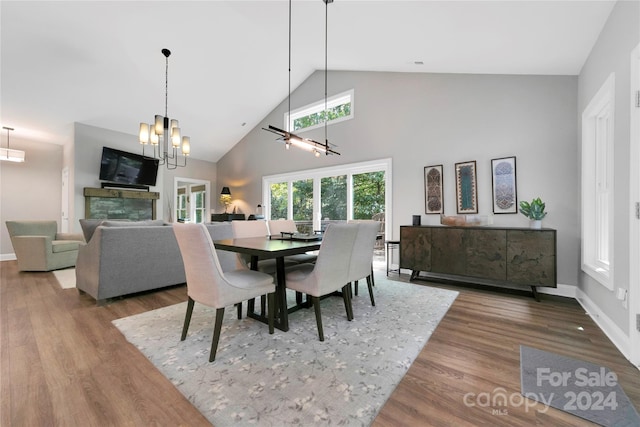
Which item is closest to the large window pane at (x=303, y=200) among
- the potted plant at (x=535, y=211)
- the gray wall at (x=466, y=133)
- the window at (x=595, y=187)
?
the gray wall at (x=466, y=133)

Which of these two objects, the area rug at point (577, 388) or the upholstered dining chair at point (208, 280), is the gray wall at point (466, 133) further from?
the upholstered dining chair at point (208, 280)

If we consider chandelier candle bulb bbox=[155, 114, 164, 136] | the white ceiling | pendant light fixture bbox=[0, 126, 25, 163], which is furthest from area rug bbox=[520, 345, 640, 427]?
pendant light fixture bbox=[0, 126, 25, 163]

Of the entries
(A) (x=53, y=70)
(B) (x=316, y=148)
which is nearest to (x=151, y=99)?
(A) (x=53, y=70)

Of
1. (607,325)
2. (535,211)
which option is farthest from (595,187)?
(607,325)

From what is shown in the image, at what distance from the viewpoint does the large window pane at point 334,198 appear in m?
5.29

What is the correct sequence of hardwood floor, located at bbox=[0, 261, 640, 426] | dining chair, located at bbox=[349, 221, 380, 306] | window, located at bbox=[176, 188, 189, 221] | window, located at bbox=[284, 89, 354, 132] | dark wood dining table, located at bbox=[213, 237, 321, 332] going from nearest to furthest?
hardwood floor, located at bbox=[0, 261, 640, 426]
dark wood dining table, located at bbox=[213, 237, 321, 332]
dining chair, located at bbox=[349, 221, 380, 306]
window, located at bbox=[284, 89, 354, 132]
window, located at bbox=[176, 188, 189, 221]

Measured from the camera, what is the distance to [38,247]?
4250 mm

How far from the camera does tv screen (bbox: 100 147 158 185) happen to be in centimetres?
554

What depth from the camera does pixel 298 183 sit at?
20.1 feet

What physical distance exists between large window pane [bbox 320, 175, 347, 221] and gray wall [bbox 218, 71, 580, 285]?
1.39ft

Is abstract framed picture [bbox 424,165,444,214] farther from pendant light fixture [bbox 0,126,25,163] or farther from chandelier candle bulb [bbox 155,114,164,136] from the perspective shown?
pendant light fixture [bbox 0,126,25,163]

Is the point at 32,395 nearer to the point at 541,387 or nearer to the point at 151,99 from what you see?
the point at 541,387

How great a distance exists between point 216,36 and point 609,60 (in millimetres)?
4789

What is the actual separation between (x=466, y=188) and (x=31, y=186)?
896 cm
